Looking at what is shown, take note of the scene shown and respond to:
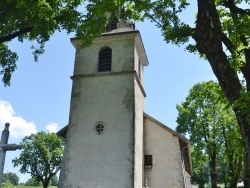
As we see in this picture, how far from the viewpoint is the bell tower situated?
14.1 metres

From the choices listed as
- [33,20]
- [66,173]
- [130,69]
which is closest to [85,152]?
[66,173]

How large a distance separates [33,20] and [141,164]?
29.5ft

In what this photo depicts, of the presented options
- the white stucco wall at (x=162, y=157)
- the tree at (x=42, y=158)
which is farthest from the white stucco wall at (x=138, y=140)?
the tree at (x=42, y=158)

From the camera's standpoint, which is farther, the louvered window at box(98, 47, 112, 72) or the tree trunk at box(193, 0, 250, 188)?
the louvered window at box(98, 47, 112, 72)

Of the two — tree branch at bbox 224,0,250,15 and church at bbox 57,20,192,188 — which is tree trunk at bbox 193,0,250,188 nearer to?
tree branch at bbox 224,0,250,15

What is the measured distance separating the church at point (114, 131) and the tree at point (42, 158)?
3484cm

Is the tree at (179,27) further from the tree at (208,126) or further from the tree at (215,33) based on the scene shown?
the tree at (208,126)

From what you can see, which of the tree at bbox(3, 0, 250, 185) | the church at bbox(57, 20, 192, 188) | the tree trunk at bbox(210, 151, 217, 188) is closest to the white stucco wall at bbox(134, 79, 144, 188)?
the church at bbox(57, 20, 192, 188)

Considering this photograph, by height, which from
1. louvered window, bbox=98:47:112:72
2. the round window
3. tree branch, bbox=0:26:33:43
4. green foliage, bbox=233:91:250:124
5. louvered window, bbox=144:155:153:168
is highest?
louvered window, bbox=98:47:112:72

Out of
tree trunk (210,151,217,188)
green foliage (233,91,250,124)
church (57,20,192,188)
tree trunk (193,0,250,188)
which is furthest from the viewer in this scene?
tree trunk (210,151,217,188)

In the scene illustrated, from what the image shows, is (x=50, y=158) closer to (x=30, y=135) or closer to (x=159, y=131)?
(x=30, y=135)

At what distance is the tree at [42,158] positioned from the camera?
49656 mm

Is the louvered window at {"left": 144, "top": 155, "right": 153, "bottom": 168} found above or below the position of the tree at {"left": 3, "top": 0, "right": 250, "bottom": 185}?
below

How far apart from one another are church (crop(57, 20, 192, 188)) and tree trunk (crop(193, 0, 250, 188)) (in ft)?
26.1
